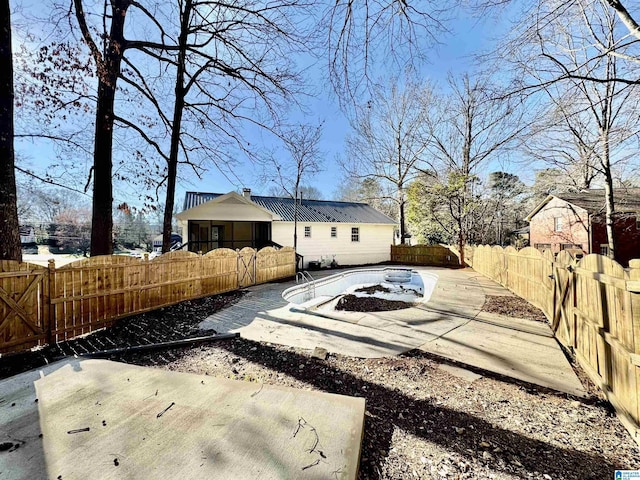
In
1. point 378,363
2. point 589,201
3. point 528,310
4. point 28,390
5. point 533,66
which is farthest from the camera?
point 589,201

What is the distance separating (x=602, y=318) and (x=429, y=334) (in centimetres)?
252

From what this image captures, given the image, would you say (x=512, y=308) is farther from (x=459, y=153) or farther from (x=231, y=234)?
(x=231, y=234)

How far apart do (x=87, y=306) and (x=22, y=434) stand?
13.6 ft

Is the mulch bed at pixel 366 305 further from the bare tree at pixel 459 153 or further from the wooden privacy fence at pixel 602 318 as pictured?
the bare tree at pixel 459 153

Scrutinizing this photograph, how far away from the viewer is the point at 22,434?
2.04 metres

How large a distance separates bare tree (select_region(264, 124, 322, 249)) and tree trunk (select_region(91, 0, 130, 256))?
907cm

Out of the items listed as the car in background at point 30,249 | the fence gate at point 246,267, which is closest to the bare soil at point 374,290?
the fence gate at point 246,267

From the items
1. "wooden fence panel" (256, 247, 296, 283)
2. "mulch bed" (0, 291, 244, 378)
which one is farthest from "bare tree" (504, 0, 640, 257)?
"wooden fence panel" (256, 247, 296, 283)

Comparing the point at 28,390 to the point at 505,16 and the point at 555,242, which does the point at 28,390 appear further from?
the point at 555,242

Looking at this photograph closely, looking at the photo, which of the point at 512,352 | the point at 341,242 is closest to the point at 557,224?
the point at 341,242

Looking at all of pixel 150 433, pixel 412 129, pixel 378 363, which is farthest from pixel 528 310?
pixel 412 129

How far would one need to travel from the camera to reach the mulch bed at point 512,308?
256 inches

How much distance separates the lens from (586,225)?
18.6 m

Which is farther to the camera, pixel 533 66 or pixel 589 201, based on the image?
pixel 589 201
